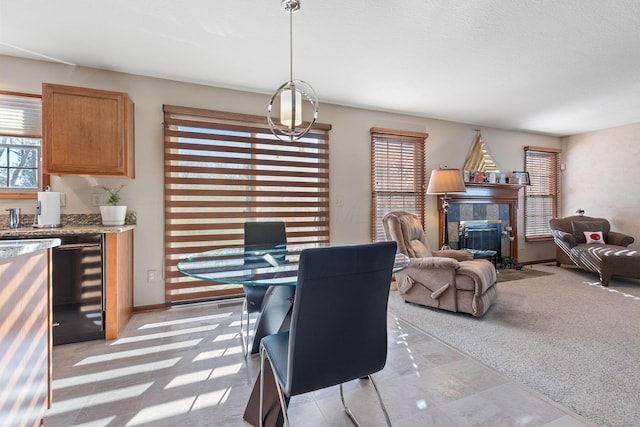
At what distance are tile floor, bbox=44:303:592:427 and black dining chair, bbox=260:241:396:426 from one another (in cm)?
55

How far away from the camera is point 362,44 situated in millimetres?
2482

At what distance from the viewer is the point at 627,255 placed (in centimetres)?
389

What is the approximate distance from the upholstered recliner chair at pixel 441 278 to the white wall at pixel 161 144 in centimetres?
82

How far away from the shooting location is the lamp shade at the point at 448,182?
3840mm

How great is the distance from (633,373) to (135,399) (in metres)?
3.09

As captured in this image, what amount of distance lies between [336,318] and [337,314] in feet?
0.05

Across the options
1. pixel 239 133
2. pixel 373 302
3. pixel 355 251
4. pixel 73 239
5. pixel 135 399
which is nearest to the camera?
pixel 355 251

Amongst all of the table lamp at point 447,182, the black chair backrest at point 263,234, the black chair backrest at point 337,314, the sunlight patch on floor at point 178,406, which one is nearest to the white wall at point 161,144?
the table lamp at point 447,182

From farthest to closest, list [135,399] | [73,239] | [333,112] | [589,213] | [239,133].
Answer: [589,213]
[333,112]
[239,133]
[73,239]
[135,399]

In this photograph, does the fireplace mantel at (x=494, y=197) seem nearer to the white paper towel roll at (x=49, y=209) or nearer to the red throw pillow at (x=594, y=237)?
the red throw pillow at (x=594, y=237)

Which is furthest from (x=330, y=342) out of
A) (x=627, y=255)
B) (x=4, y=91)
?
(x=627, y=255)

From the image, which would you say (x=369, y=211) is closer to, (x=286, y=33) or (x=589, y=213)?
(x=286, y=33)

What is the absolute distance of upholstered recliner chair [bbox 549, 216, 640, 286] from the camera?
3908mm

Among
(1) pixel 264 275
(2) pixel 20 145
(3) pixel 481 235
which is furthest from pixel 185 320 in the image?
(3) pixel 481 235
